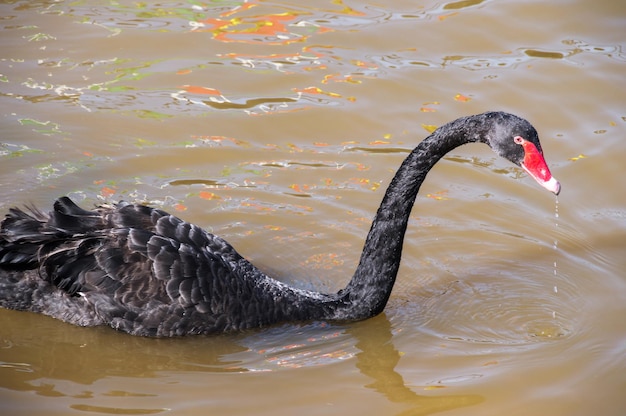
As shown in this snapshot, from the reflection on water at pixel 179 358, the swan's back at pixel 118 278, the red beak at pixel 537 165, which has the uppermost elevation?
the red beak at pixel 537 165

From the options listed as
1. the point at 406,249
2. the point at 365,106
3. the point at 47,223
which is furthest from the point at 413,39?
the point at 47,223

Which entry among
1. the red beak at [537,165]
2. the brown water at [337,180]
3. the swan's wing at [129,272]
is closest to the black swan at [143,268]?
the swan's wing at [129,272]

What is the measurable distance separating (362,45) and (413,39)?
0.53 metres

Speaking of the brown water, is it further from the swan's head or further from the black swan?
the swan's head

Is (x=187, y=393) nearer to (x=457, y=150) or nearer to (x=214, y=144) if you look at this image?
(x=214, y=144)

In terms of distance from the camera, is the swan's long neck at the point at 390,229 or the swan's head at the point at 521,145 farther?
the swan's long neck at the point at 390,229

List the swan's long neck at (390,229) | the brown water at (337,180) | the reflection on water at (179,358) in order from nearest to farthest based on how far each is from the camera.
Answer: the reflection on water at (179,358), the brown water at (337,180), the swan's long neck at (390,229)

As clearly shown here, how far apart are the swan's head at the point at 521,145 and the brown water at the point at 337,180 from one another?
109cm

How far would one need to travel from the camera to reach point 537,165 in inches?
211

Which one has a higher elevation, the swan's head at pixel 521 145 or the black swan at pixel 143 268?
the swan's head at pixel 521 145

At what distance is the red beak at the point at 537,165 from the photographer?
5.32 metres

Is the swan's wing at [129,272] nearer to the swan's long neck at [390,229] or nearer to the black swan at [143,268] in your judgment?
the black swan at [143,268]

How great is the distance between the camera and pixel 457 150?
26.9 ft

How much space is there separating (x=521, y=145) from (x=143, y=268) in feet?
7.51
